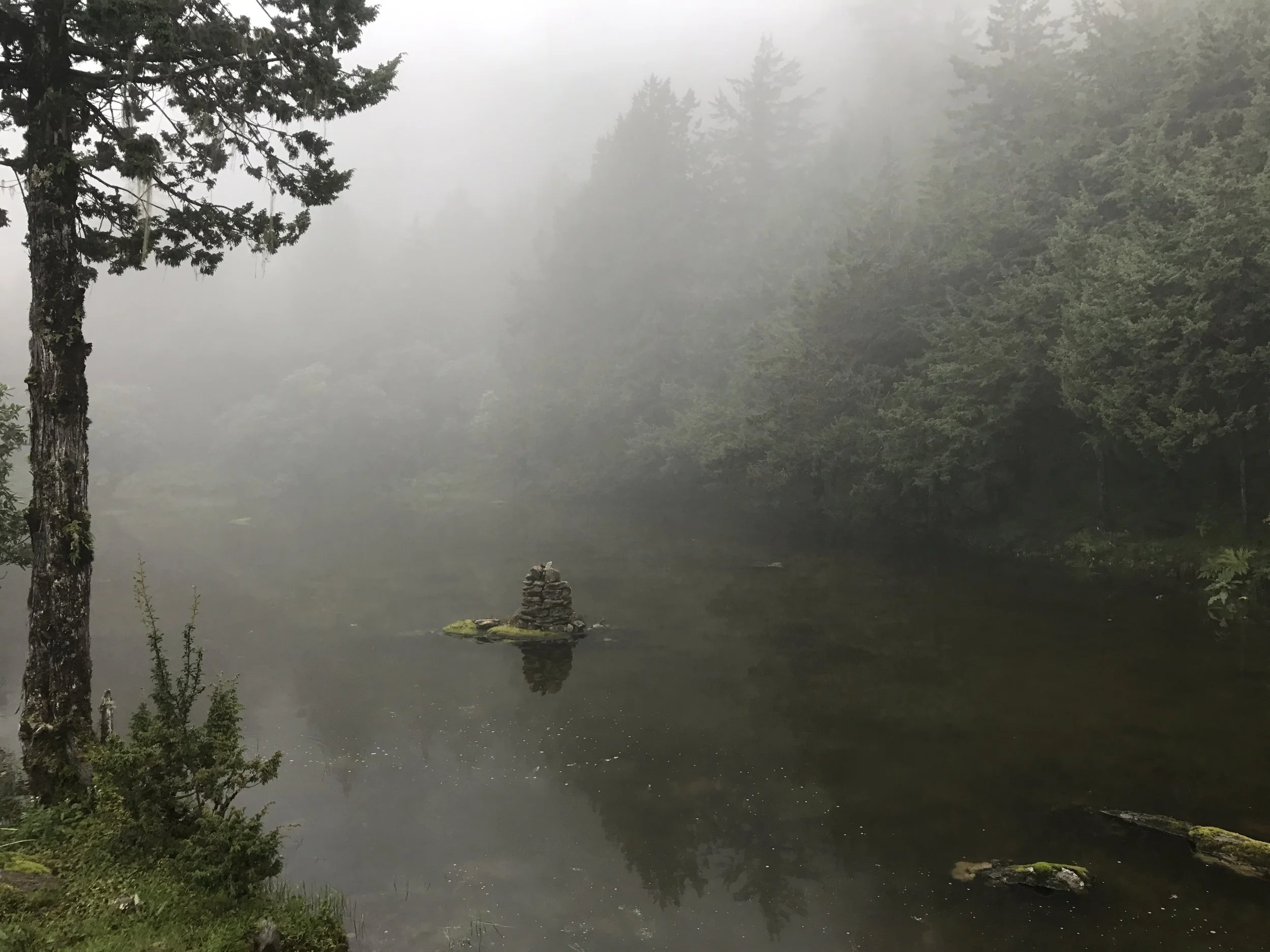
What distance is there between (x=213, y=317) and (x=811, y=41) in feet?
272

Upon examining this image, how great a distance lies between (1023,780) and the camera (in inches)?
501

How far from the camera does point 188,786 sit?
836cm

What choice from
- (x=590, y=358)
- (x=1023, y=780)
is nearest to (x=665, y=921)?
(x=1023, y=780)

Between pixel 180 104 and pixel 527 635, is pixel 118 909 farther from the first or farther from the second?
pixel 527 635

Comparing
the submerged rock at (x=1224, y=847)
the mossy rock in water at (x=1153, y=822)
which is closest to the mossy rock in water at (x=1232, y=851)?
the submerged rock at (x=1224, y=847)

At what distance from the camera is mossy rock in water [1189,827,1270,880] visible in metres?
9.88

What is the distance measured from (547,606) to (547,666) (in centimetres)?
281

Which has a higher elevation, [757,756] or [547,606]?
[547,606]

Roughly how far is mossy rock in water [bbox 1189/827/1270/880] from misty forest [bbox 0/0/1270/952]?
0.06 metres

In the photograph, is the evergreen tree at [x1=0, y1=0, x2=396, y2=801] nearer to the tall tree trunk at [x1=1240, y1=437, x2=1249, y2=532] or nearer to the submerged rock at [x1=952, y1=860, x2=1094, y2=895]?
the submerged rock at [x1=952, y1=860, x2=1094, y2=895]

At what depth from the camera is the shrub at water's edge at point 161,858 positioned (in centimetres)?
704

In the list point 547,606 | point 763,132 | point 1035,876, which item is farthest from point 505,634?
point 763,132

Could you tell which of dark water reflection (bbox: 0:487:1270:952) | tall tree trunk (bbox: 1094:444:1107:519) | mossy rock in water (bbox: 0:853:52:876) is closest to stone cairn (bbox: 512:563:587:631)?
dark water reflection (bbox: 0:487:1270:952)

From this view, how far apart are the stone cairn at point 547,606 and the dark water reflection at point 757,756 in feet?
3.78
